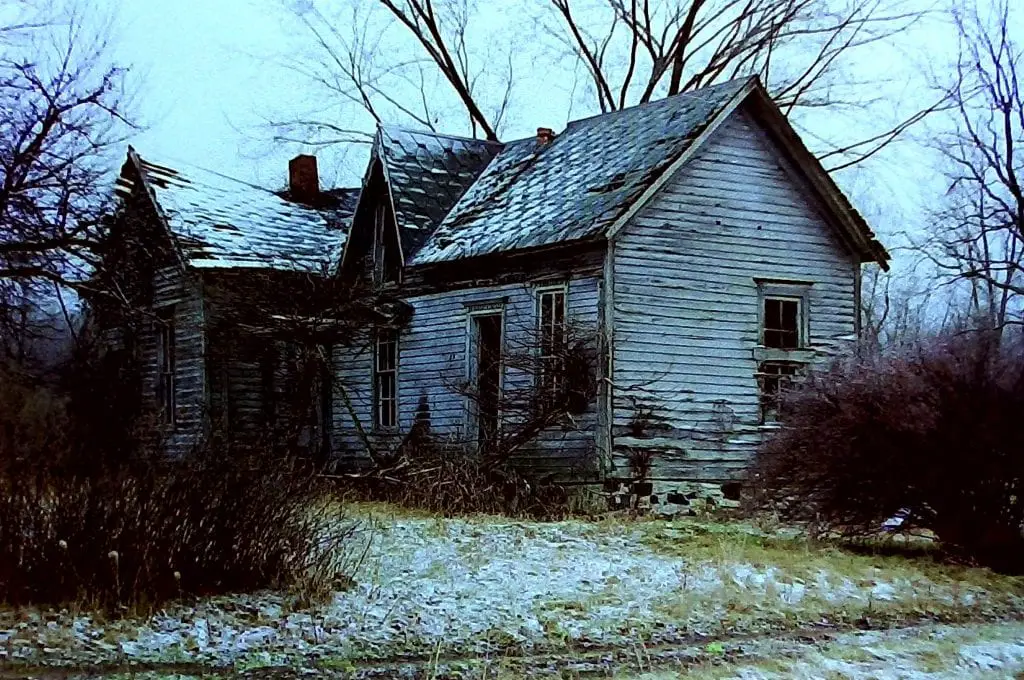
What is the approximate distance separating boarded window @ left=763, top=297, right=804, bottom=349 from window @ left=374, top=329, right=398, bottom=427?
260 inches

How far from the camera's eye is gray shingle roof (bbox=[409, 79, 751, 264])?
18766 mm

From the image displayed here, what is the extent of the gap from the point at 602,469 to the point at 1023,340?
22.9 ft

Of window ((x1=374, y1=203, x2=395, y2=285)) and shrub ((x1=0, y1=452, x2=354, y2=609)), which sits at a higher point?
window ((x1=374, y1=203, x2=395, y2=285))

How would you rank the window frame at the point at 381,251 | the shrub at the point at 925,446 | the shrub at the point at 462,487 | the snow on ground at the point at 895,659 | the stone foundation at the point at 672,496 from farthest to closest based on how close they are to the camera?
the window frame at the point at 381,251
the stone foundation at the point at 672,496
the shrub at the point at 462,487
the shrub at the point at 925,446
the snow on ground at the point at 895,659

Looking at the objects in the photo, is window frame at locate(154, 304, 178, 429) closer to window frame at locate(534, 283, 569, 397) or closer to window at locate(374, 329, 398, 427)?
window at locate(374, 329, 398, 427)

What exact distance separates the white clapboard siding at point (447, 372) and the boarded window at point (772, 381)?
10.2 feet

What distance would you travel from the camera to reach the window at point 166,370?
24438 mm

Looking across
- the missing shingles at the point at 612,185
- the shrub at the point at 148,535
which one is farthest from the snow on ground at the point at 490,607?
the missing shingles at the point at 612,185

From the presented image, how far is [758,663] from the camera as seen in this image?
8.37m

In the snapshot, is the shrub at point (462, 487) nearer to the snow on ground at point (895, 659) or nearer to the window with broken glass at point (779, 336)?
the window with broken glass at point (779, 336)

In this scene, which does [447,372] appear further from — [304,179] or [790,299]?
[304,179]

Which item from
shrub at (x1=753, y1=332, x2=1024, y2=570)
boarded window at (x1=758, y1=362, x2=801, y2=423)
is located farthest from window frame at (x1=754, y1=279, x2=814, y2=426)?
shrub at (x1=753, y1=332, x2=1024, y2=570)

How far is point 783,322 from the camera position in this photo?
65.9 ft

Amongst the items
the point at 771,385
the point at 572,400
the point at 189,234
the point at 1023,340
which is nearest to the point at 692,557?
the point at 1023,340
